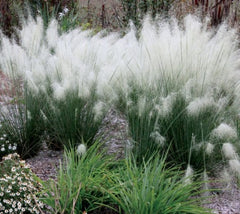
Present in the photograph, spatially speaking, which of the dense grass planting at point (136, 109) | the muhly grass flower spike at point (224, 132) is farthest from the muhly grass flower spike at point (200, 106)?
the muhly grass flower spike at point (224, 132)

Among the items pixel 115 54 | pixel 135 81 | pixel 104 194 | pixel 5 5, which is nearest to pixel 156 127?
pixel 135 81

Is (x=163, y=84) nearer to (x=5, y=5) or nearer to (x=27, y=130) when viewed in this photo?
(x=27, y=130)

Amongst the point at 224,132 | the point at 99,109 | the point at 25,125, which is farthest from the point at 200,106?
the point at 25,125

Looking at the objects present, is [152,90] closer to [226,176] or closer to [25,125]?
[226,176]

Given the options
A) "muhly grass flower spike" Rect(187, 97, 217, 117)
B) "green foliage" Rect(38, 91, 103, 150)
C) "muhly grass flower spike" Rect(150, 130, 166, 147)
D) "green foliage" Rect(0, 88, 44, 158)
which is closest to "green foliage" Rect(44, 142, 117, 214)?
"muhly grass flower spike" Rect(150, 130, 166, 147)

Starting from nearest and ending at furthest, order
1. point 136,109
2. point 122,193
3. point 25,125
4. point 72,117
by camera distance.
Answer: point 122,193 → point 136,109 → point 72,117 → point 25,125

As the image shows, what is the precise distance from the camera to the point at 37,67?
267 centimetres

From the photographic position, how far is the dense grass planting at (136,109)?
6.88 ft

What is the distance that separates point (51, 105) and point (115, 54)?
657mm

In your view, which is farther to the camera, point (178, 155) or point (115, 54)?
point (115, 54)

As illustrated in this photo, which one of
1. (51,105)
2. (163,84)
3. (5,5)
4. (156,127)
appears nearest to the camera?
(156,127)

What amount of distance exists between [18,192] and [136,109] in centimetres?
93

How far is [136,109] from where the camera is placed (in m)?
2.37

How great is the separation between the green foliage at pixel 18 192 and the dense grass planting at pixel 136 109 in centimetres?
6
